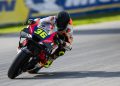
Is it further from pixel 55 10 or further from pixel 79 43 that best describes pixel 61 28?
pixel 55 10

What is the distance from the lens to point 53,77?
10516mm

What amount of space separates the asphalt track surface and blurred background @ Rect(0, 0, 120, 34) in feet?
25.9

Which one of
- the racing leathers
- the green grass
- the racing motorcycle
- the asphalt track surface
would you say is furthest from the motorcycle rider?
the green grass

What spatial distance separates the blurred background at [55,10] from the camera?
87.4ft

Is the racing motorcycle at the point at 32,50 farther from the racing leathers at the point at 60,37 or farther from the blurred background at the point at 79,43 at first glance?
the blurred background at the point at 79,43

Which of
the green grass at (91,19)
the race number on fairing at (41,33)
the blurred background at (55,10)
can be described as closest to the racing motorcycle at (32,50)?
the race number on fairing at (41,33)

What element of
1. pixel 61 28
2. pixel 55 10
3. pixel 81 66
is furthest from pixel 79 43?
pixel 55 10

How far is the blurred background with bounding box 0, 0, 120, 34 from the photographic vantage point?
26.6 m

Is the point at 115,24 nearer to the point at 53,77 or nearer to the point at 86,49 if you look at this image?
the point at 86,49

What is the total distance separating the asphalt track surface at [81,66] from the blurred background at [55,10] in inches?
310

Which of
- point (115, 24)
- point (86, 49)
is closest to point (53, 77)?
point (86, 49)

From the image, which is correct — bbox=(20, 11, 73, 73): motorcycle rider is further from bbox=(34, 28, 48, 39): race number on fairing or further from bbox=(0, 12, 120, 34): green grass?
bbox=(0, 12, 120, 34): green grass

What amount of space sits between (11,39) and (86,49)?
17.3 ft

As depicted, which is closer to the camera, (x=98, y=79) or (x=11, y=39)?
(x=98, y=79)
